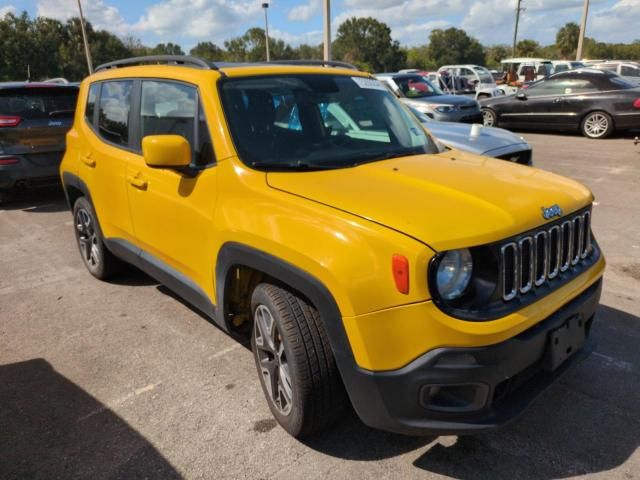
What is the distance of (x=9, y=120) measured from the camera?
6902 mm

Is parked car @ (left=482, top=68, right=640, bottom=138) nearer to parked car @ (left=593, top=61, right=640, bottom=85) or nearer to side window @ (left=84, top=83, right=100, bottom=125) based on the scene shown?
parked car @ (left=593, top=61, right=640, bottom=85)

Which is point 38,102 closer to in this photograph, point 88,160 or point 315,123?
point 88,160

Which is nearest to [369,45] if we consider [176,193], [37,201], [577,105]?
[577,105]

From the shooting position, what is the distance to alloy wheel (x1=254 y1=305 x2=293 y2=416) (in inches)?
104

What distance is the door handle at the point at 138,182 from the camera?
11.6 feet

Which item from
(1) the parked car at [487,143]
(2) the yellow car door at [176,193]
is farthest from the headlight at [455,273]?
(1) the parked car at [487,143]

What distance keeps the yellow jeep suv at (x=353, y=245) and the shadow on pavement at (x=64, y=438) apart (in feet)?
2.43

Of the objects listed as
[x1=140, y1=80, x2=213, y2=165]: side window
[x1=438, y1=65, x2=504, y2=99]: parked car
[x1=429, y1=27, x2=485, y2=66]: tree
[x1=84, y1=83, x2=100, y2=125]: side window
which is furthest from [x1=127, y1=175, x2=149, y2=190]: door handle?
[x1=429, y1=27, x2=485, y2=66]: tree

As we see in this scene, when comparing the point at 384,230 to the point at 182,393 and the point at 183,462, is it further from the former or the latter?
the point at 182,393

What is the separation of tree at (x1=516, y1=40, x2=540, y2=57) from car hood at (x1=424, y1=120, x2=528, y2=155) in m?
68.7

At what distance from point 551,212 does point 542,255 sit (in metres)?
0.21

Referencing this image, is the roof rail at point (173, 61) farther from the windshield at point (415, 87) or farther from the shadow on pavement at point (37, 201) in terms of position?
the windshield at point (415, 87)

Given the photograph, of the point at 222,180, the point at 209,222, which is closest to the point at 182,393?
the point at 209,222

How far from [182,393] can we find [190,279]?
69cm
